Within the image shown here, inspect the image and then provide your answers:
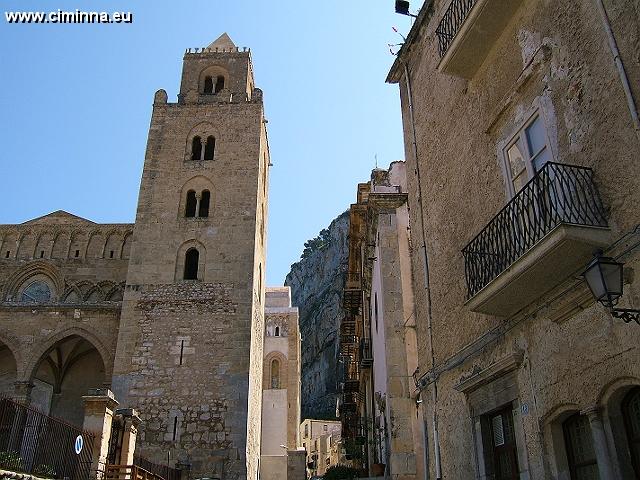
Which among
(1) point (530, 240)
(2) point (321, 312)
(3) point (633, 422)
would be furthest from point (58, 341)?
(2) point (321, 312)

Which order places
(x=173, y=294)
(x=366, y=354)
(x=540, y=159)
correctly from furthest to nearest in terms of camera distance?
1. (x=173, y=294)
2. (x=366, y=354)
3. (x=540, y=159)

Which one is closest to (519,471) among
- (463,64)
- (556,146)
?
(556,146)

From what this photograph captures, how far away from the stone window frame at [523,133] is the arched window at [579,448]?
233 cm

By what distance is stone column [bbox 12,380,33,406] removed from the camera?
66.1ft

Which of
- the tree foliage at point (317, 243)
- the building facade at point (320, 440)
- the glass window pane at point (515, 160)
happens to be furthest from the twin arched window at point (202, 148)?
the tree foliage at point (317, 243)

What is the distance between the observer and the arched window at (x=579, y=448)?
4973mm

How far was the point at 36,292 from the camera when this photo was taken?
1064 inches

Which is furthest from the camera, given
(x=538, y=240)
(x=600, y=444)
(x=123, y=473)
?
(x=123, y=473)

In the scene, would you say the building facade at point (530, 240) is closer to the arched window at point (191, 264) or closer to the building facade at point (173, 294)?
the building facade at point (173, 294)

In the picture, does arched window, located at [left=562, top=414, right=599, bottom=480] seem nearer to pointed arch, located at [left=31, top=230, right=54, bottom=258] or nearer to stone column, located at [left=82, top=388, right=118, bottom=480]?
stone column, located at [left=82, top=388, right=118, bottom=480]

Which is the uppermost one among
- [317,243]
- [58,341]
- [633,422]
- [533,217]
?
[317,243]

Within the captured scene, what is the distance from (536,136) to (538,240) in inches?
62.9

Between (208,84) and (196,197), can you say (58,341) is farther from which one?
(208,84)

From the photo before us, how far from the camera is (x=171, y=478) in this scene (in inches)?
701
